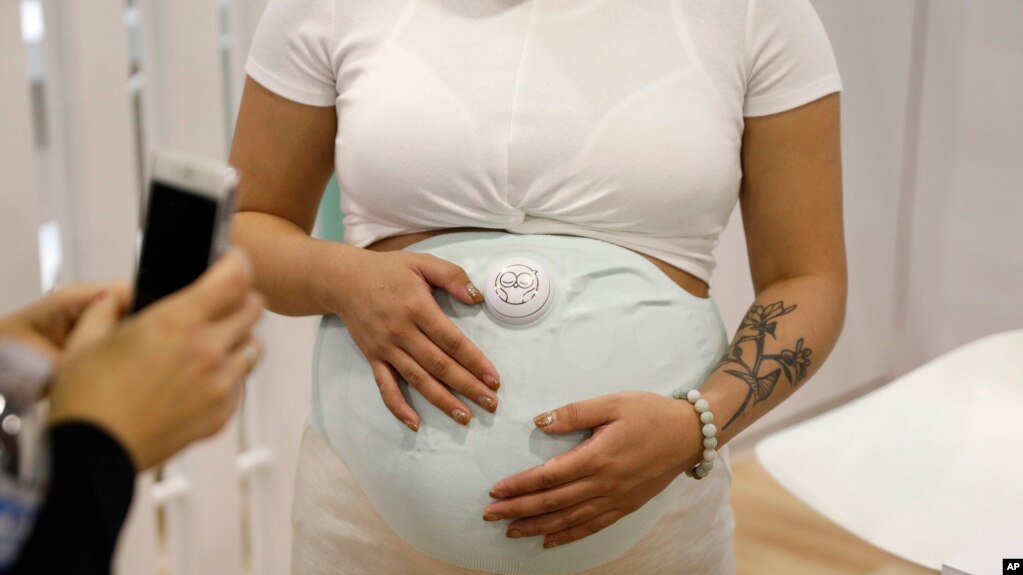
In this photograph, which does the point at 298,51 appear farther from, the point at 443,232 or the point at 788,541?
the point at 788,541

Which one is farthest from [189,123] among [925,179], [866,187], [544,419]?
[925,179]

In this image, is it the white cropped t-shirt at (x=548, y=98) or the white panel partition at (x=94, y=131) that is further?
the white panel partition at (x=94, y=131)

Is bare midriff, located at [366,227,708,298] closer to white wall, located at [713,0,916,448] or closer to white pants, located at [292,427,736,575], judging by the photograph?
white pants, located at [292,427,736,575]

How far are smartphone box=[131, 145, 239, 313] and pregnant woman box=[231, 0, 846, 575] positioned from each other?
0.38 m

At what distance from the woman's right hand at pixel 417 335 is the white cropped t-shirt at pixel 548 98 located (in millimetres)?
87

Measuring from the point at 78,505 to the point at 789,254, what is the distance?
0.88 m

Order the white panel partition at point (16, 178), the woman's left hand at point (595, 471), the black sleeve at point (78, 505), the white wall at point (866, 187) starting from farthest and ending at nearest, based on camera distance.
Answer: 1. the white wall at point (866, 187)
2. the white panel partition at point (16, 178)
3. the woman's left hand at point (595, 471)
4. the black sleeve at point (78, 505)

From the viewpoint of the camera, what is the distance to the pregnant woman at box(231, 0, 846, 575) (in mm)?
1067

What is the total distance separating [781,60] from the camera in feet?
3.80

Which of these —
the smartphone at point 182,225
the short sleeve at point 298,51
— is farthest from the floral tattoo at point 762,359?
the smartphone at point 182,225

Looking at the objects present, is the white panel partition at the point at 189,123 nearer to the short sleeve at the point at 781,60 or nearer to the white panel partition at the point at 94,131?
the white panel partition at the point at 94,131

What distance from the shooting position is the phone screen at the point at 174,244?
0.69 metres

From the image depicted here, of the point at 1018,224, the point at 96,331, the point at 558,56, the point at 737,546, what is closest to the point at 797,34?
the point at 558,56

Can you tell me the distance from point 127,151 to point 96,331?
3.66ft
